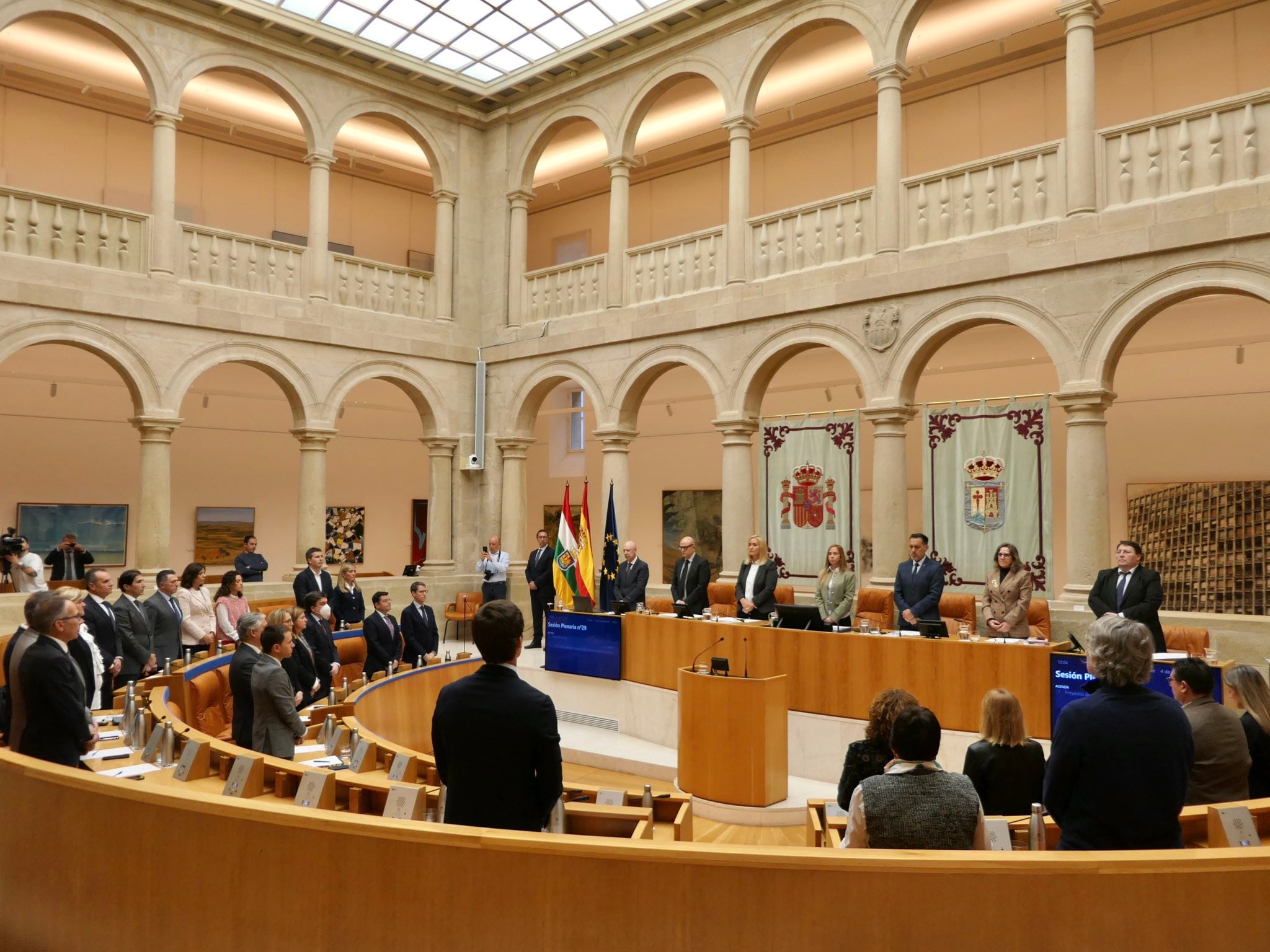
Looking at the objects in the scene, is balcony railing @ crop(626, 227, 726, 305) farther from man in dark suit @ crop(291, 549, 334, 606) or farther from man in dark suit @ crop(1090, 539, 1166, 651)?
man in dark suit @ crop(1090, 539, 1166, 651)

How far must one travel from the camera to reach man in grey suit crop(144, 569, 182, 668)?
847cm

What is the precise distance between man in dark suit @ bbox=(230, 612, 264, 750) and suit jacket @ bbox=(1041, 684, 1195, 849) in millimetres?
4179

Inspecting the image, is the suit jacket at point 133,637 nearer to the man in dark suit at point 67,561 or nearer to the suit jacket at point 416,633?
the suit jacket at point 416,633

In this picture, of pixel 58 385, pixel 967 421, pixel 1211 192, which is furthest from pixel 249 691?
pixel 58 385

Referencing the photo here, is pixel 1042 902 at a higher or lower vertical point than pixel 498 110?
lower

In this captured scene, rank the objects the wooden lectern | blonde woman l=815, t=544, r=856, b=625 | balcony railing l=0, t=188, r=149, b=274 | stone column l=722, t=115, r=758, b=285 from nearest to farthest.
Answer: the wooden lectern → blonde woman l=815, t=544, r=856, b=625 → balcony railing l=0, t=188, r=149, b=274 → stone column l=722, t=115, r=758, b=285

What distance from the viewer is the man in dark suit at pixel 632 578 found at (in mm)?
10953

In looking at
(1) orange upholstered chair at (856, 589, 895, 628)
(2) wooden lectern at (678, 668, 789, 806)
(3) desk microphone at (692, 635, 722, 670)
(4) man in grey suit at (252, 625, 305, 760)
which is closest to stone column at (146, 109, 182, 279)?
(3) desk microphone at (692, 635, 722, 670)

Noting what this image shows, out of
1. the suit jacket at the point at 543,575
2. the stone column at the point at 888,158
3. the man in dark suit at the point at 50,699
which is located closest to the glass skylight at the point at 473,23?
the stone column at the point at 888,158

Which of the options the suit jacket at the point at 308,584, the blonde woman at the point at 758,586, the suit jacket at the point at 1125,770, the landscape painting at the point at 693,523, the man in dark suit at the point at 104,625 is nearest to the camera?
the suit jacket at the point at 1125,770

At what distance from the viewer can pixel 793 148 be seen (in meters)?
15.8

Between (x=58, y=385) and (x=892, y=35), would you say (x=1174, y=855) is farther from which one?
(x=58, y=385)

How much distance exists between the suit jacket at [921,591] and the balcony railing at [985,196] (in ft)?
12.5

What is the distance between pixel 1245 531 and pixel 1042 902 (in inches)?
448
